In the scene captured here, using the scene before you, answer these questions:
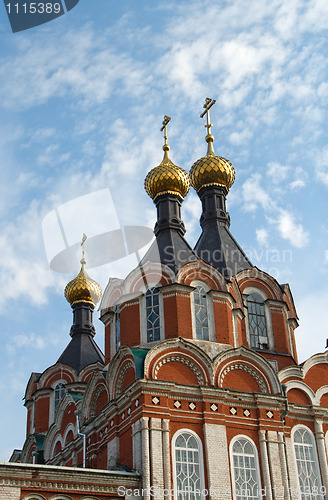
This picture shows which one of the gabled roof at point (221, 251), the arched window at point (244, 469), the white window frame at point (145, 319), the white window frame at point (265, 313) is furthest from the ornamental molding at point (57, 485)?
the gabled roof at point (221, 251)

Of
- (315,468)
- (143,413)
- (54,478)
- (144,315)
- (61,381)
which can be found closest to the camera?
(54,478)

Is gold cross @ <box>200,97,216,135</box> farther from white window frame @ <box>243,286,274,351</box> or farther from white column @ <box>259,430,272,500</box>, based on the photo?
white column @ <box>259,430,272,500</box>

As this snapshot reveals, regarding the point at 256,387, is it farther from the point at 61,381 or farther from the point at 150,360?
the point at 61,381

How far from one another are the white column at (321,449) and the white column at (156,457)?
3806 millimetres

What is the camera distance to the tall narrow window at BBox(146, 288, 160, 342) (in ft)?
50.1

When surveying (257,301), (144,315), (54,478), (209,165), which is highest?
(209,165)

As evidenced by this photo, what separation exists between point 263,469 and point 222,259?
5.59 meters

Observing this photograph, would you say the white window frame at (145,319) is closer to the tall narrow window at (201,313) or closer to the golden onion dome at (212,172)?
the tall narrow window at (201,313)

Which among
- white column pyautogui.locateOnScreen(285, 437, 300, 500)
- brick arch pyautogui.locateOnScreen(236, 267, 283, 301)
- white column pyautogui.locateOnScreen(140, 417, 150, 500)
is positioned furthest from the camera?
brick arch pyautogui.locateOnScreen(236, 267, 283, 301)

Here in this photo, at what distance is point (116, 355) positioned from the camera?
48.5 ft

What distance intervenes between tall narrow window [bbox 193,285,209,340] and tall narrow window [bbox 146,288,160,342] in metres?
0.86

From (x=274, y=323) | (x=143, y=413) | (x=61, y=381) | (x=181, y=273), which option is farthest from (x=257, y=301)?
(x=61, y=381)

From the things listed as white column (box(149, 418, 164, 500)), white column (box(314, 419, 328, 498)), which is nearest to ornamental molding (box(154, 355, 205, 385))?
white column (box(149, 418, 164, 500))

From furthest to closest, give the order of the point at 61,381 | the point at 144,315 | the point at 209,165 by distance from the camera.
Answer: the point at 61,381 < the point at 209,165 < the point at 144,315
